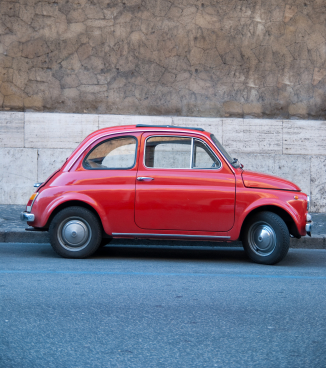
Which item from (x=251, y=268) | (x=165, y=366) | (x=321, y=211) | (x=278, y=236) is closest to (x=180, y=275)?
(x=251, y=268)

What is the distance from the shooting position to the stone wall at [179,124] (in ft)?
39.5

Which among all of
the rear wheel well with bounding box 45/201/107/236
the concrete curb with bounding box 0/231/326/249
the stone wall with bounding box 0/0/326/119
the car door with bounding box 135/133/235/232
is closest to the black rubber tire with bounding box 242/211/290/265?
the car door with bounding box 135/133/235/232

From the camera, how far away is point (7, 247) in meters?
7.71

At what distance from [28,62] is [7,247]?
5.92 metres

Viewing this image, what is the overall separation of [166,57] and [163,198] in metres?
6.54

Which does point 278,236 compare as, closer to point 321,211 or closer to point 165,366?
point 165,366

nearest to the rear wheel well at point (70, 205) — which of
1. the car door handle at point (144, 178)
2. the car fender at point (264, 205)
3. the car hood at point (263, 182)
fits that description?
the car door handle at point (144, 178)

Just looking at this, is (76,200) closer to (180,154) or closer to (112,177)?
(112,177)

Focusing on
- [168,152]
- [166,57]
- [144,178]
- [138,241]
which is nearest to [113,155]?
[144,178]

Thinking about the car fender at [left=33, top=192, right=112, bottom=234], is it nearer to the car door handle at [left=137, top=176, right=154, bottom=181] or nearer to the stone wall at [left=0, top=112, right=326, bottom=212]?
the car door handle at [left=137, top=176, right=154, bottom=181]

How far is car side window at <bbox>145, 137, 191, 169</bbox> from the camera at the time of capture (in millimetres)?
6777

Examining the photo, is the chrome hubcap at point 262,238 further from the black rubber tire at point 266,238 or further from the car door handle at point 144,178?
the car door handle at point 144,178

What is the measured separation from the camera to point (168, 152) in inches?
273

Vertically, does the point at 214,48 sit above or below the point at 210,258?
above
